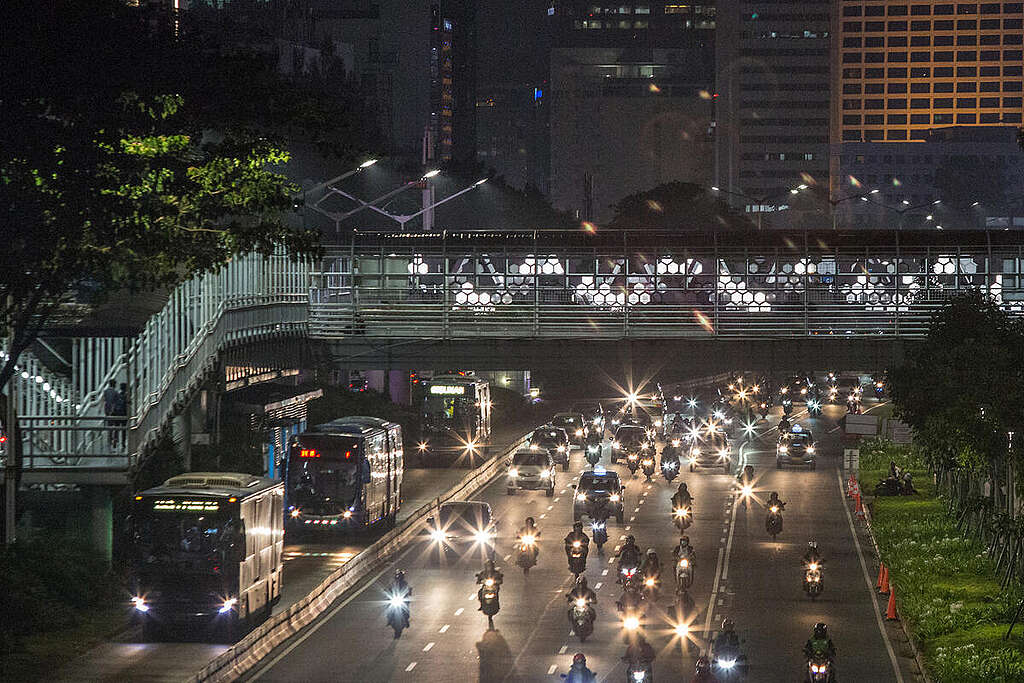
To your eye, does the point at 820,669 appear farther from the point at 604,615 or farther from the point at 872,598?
the point at 872,598

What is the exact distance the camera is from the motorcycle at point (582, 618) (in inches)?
1287

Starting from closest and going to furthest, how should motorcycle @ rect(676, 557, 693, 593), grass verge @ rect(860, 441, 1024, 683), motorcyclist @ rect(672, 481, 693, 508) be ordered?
grass verge @ rect(860, 441, 1024, 683)
motorcycle @ rect(676, 557, 693, 593)
motorcyclist @ rect(672, 481, 693, 508)

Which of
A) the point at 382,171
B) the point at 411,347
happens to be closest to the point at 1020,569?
the point at 411,347

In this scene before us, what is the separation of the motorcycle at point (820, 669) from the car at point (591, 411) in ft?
204

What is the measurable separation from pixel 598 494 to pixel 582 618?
20.5 m

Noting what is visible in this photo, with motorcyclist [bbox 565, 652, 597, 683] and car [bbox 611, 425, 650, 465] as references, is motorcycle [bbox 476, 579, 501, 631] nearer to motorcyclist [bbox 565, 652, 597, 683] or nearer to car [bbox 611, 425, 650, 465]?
motorcyclist [bbox 565, 652, 597, 683]

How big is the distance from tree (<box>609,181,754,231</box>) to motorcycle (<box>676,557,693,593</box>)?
136m

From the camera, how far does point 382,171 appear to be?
418ft

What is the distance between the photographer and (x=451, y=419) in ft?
256

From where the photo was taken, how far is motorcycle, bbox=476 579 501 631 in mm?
34344

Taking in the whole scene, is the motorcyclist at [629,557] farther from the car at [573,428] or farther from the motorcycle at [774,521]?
the car at [573,428]

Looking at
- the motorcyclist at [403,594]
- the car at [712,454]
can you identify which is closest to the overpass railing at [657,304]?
the car at [712,454]

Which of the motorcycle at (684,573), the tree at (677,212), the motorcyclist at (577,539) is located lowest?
the motorcycle at (684,573)

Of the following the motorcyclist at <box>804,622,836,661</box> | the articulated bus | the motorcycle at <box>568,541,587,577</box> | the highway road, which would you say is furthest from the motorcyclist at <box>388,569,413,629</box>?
the articulated bus
